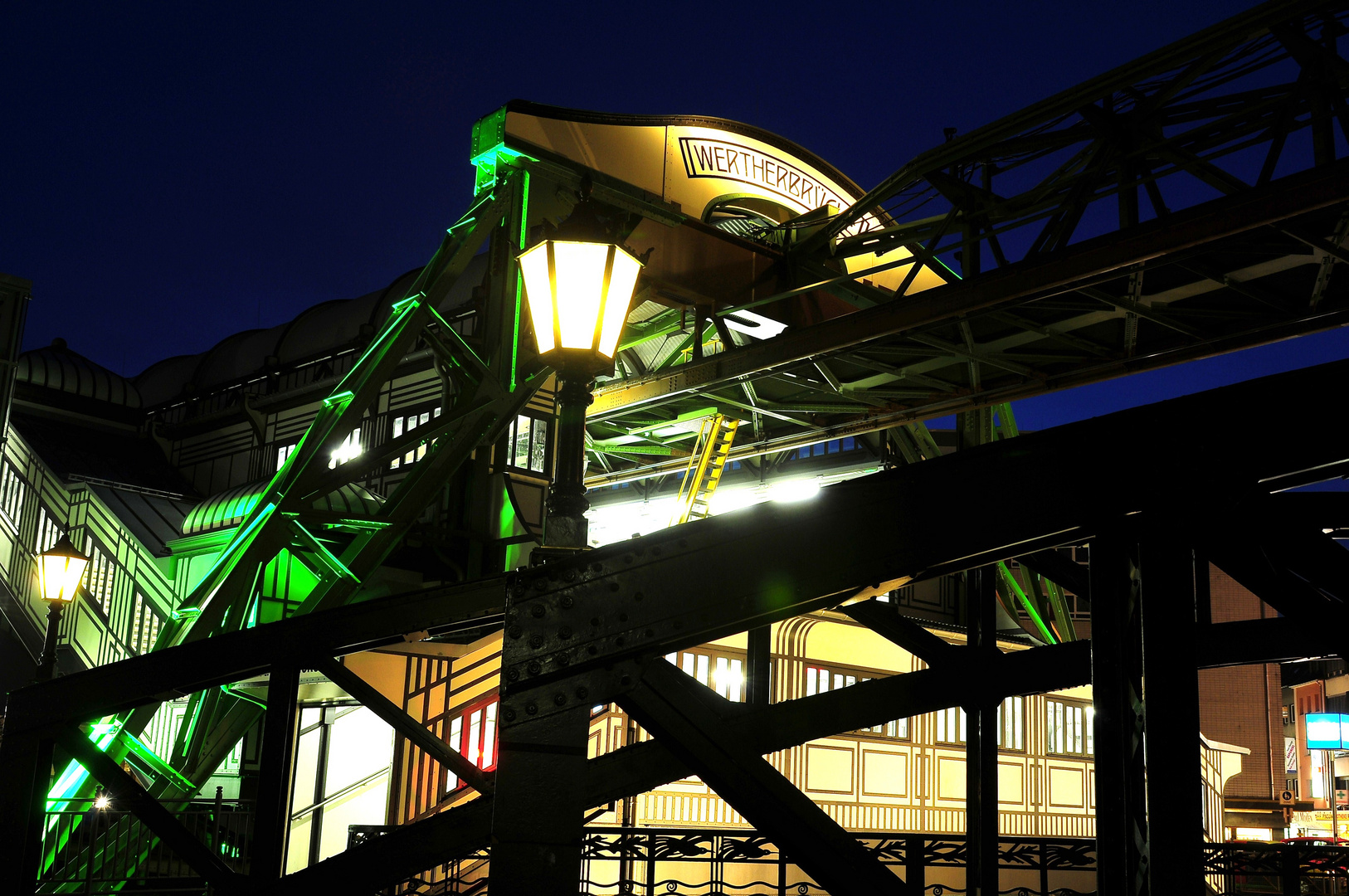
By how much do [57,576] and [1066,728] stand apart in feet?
55.5

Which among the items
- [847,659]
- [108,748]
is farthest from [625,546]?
[847,659]

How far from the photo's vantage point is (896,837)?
38.1 feet

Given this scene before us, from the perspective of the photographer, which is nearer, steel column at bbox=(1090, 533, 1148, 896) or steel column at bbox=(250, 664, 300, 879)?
steel column at bbox=(1090, 533, 1148, 896)

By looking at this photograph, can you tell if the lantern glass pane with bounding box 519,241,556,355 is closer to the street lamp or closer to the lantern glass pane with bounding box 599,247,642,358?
the street lamp

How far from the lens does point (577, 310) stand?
5266 millimetres

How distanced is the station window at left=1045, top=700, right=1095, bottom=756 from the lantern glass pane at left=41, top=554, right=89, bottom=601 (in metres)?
15.9

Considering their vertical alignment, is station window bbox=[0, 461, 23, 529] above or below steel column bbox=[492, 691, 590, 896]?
above

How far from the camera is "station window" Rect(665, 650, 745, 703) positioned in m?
16.3

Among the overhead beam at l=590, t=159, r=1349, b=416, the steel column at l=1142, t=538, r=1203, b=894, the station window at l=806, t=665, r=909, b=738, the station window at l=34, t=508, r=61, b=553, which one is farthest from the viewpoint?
the station window at l=806, t=665, r=909, b=738

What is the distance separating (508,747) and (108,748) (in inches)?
379

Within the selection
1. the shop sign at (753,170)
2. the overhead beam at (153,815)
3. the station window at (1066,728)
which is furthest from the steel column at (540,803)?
the station window at (1066,728)

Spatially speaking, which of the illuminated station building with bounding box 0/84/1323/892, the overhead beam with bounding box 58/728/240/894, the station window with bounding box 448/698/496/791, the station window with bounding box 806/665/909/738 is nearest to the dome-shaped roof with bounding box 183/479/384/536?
the illuminated station building with bounding box 0/84/1323/892

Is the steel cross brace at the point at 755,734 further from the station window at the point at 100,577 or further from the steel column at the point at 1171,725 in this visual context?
the station window at the point at 100,577

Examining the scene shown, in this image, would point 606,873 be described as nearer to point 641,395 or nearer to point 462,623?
point 641,395
